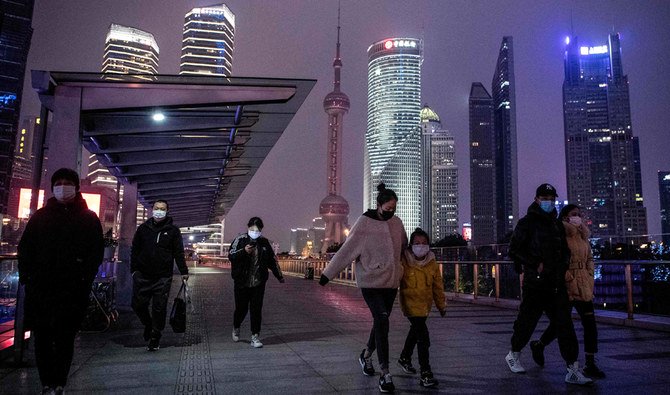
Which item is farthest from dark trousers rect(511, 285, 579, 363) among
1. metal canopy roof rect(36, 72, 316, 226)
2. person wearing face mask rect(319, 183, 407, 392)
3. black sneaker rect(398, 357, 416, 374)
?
metal canopy roof rect(36, 72, 316, 226)

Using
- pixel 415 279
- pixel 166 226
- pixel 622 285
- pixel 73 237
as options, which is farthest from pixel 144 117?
pixel 622 285

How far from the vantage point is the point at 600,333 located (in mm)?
7723

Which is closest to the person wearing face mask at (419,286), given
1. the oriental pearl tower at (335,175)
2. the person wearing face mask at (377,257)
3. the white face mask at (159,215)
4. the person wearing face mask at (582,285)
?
the person wearing face mask at (377,257)

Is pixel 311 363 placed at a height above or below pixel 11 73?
below

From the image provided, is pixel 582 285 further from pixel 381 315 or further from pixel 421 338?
pixel 381 315

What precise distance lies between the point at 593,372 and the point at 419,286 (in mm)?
1797

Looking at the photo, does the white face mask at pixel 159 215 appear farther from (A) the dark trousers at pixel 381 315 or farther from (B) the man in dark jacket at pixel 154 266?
(A) the dark trousers at pixel 381 315

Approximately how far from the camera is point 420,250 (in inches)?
188

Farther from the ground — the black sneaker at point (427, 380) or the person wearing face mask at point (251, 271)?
the person wearing face mask at point (251, 271)

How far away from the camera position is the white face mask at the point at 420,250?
477 centimetres

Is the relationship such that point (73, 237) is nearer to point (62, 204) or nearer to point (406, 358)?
point (62, 204)

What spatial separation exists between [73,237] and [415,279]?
110 inches

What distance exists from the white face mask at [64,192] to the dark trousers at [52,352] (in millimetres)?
928

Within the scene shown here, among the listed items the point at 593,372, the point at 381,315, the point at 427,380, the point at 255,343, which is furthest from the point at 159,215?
the point at 593,372
